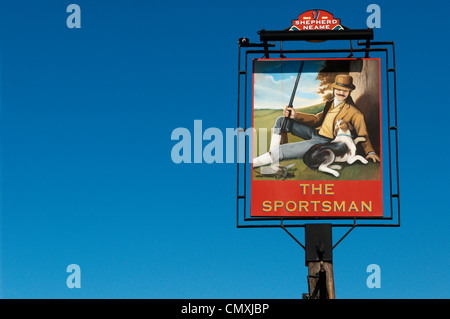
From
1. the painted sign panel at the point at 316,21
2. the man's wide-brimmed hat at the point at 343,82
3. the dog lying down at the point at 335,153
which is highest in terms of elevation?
the painted sign panel at the point at 316,21

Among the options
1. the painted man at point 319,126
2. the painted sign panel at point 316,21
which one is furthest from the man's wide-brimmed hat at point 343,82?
the painted sign panel at point 316,21

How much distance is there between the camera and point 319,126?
2091 cm

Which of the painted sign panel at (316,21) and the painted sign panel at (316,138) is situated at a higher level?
the painted sign panel at (316,21)

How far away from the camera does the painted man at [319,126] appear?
2069cm

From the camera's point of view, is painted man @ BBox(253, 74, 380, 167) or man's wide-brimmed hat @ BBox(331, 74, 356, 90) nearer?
painted man @ BBox(253, 74, 380, 167)

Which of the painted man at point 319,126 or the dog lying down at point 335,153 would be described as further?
the painted man at point 319,126

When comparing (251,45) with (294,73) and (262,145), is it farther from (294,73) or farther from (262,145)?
(262,145)

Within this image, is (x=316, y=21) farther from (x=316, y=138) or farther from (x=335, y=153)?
(x=335, y=153)

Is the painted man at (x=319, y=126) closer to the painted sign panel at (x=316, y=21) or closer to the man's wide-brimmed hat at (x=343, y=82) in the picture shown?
the man's wide-brimmed hat at (x=343, y=82)

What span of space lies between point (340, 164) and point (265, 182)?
2.01 m

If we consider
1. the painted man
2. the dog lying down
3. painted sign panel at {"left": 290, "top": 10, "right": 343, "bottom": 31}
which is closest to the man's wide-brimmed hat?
the painted man

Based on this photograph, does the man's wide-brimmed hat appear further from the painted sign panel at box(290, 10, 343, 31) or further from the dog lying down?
the painted sign panel at box(290, 10, 343, 31)

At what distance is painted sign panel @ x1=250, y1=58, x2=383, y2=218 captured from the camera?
66.7 ft
